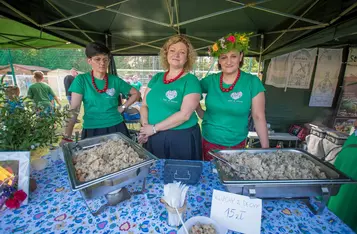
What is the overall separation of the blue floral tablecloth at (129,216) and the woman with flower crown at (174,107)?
1.77 feet

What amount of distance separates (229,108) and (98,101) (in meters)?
1.16

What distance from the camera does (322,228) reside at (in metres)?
0.70

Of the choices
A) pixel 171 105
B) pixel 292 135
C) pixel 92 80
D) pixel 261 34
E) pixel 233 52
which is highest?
pixel 261 34

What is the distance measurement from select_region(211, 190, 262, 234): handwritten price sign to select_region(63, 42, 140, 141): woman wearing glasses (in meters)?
1.31

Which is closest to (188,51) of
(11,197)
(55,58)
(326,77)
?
(11,197)

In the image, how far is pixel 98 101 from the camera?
160 cm

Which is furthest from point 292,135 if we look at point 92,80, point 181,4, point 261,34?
point 92,80

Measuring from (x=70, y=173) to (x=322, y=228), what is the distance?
1.05 metres

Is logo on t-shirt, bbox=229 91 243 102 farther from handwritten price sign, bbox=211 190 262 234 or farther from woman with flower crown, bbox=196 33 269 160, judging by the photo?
handwritten price sign, bbox=211 190 262 234

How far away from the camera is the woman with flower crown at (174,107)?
1304mm

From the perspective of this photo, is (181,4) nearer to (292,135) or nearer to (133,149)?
(133,149)

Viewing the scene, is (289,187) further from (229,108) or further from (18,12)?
(18,12)

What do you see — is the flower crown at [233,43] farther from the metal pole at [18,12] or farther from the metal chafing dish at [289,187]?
the metal pole at [18,12]

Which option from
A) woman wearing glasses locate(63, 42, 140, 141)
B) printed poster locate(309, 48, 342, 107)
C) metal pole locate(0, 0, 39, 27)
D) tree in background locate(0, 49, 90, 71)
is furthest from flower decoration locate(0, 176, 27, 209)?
tree in background locate(0, 49, 90, 71)
